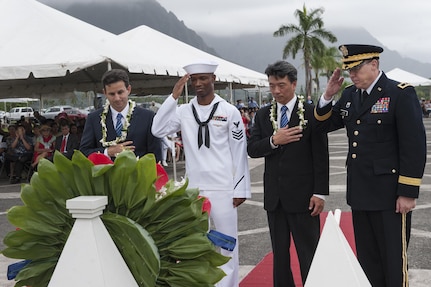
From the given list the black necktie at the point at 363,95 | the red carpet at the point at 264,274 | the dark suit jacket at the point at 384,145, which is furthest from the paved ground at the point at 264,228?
the black necktie at the point at 363,95

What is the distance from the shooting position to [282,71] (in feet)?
10.0

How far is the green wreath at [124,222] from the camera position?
5.36 ft

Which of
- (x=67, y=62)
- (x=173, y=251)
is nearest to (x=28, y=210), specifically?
(x=173, y=251)

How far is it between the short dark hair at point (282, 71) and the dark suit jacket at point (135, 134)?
0.87 m

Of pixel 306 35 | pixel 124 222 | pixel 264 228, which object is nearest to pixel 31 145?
pixel 264 228

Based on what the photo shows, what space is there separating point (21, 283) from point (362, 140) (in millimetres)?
2045

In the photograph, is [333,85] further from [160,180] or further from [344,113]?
[160,180]

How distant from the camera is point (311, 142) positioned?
10.4ft

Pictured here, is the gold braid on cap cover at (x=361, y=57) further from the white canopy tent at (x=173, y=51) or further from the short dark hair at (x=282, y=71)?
the white canopy tent at (x=173, y=51)

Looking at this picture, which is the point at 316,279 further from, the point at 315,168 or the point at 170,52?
the point at 170,52

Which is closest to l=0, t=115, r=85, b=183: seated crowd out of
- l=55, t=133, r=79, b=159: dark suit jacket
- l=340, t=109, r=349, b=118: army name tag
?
l=55, t=133, r=79, b=159: dark suit jacket

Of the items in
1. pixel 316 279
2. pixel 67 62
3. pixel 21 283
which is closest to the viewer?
pixel 316 279

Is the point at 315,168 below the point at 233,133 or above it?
below

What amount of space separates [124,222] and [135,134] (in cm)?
162
